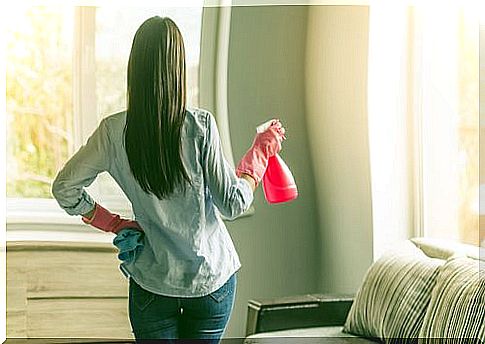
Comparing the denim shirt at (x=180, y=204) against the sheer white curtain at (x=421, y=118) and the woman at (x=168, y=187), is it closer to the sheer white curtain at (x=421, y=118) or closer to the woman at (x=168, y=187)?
the woman at (x=168, y=187)

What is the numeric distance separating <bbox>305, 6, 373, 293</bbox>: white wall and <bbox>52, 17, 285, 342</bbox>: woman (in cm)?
15

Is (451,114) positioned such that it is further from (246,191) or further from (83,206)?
(83,206)

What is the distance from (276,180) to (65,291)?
25.0 inches

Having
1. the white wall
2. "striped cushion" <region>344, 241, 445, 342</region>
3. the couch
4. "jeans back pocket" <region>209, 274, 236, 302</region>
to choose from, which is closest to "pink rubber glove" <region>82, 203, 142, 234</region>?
"jeans back pocket" <region>209, 274, 236, 302</region>

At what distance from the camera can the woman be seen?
2559mm

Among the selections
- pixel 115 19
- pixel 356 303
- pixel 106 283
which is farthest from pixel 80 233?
pixel 356 303

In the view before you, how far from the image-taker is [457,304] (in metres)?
2.41

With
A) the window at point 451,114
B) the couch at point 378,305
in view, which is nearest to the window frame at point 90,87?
the couch at point 378,305

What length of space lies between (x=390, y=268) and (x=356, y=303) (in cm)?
13

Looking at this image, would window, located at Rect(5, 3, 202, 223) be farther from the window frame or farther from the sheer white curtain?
the sheer white curtain

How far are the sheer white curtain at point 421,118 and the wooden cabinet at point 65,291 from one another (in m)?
0.72

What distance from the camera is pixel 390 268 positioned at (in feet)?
8.75

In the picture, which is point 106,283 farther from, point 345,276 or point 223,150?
point 345,276

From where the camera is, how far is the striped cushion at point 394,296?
8.47 feet
